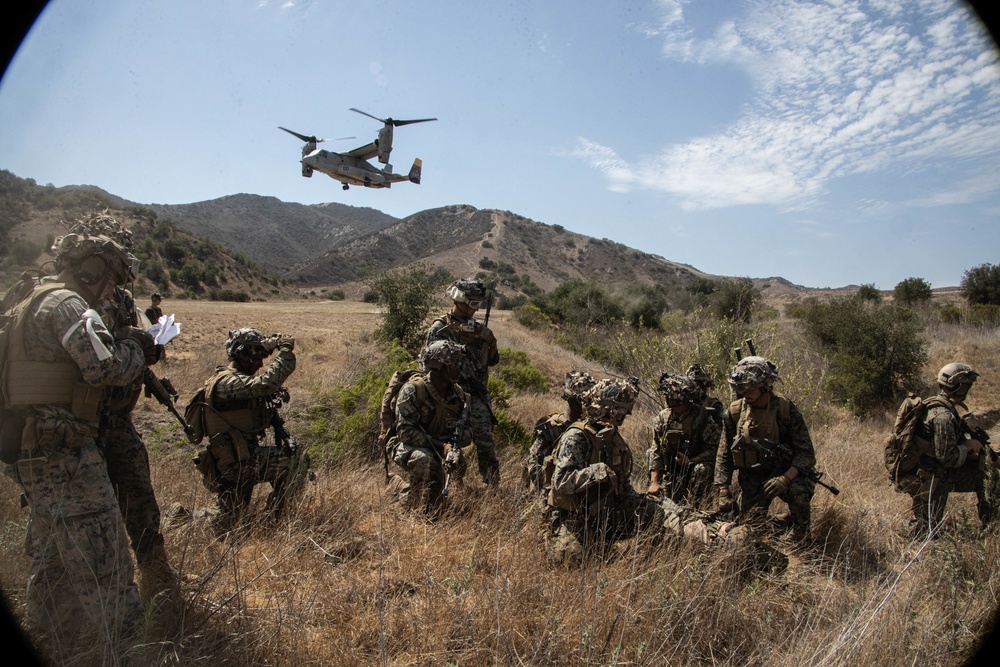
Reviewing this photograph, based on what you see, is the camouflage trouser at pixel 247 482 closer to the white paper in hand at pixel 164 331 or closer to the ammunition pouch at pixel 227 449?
the ammunition pouch at pixel 227 449

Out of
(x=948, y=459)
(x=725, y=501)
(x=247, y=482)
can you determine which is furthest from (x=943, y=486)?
(x=247, y=482)

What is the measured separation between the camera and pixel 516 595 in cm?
284

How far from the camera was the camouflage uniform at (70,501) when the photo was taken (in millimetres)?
2410

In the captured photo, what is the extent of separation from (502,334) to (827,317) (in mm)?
9600

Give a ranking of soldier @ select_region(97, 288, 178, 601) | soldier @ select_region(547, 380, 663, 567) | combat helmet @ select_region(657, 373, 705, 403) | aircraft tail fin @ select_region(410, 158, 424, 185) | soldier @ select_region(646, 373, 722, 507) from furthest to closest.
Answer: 1. aircraft tail fin @ select_region(410, 158, 424, 185)
2. soldier @ select_region(646, 373, 722, 507)
3. combat helmet @ select_region(657, 373, 705, 403)
4. soldier @ select_region(547, 380, 663, 567)
5. soldier @ select_region(97, 288, 178, 601)

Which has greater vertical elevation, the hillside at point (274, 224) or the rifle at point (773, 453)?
the hillside at point (274, 224)

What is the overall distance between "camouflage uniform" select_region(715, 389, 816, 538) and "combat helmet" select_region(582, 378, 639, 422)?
144cm

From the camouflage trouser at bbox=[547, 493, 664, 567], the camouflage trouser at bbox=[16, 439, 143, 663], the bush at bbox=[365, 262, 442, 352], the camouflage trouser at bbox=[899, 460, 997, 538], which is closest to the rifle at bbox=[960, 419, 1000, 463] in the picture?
the camouflage trouser at bbox=[899, 460, 997, 538]

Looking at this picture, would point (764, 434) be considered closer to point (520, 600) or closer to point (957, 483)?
point (957, 483)

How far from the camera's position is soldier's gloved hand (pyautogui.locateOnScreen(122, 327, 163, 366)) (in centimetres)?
325

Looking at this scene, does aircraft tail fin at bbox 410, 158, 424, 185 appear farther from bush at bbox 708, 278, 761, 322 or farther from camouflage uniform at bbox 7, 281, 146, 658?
camouflage uniform at bbox 7, 281, 146, 658

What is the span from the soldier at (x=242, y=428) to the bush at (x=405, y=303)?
8556 millimetres

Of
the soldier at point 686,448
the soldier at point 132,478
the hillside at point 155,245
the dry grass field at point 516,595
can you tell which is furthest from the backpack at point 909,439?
the hillside at point 155,245

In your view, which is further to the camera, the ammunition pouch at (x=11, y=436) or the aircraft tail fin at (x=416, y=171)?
the aircraft tail fin at (x=416, y=171)
